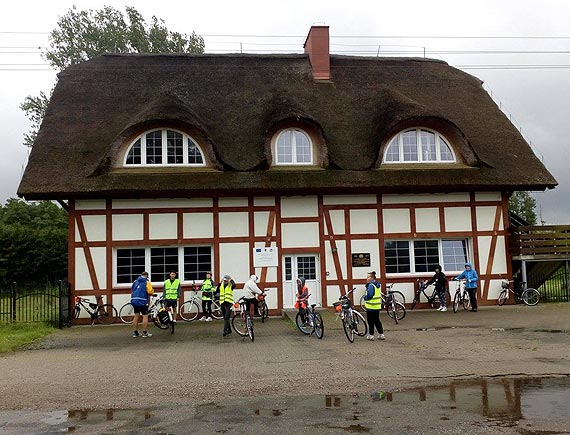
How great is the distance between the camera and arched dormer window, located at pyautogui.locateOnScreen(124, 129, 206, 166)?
1889cm

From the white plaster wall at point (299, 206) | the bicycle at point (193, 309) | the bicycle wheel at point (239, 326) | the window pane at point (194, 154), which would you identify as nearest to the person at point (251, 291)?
the bicycle wheel at point (239, 326)

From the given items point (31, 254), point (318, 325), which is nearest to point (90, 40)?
point (31, 254)

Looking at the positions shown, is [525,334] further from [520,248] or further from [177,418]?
[177,418]

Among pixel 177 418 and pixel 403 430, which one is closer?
pixel 403 430

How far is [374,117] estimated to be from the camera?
67.7 ft

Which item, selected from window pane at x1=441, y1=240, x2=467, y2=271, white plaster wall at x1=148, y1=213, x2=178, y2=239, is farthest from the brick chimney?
white plaster wall at x1=148, y1=213, x2=178, y2=239

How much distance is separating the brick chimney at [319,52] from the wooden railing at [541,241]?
30.0 feet

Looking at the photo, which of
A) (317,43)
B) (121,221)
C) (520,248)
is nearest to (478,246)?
(520,248)

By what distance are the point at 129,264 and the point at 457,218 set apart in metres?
10.7

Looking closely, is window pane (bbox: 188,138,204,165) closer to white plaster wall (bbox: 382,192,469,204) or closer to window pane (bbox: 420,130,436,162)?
white plaster wall (bbox: 382,192,469,204)

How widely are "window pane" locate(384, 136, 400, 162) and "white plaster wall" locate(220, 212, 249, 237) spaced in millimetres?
5164

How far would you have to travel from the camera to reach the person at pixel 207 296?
17.7 metres

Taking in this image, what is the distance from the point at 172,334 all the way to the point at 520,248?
451 inches

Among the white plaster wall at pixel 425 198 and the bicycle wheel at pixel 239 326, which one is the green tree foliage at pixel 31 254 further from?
the white plaster wall at pixel 425 198
